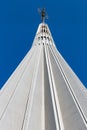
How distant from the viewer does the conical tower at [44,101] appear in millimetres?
6918

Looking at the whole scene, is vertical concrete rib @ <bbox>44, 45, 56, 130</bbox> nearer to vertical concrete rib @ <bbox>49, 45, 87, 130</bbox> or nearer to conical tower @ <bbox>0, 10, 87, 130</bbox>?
conical tower @ <bbox>0, 10, 87, 130</bbox>

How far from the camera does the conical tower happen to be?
692cm

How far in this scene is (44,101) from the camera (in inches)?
338

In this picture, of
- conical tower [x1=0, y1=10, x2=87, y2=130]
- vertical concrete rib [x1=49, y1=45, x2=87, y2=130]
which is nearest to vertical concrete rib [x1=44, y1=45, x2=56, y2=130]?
conical tower [x1=0, y1=10, x2=87, y2=130]

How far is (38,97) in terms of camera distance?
8773 millimetres

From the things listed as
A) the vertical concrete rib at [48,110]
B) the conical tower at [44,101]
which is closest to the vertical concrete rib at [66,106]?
the conical tower at [44,101]

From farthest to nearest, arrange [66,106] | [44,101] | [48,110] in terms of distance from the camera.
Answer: [44,101] → [66,106] → [48,110]

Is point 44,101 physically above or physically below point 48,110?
above

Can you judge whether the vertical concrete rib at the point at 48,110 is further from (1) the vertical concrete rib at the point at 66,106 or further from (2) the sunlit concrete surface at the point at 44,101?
(1) the vertical concrete rib at the point at 66,106

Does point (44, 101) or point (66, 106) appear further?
point (44, 101)

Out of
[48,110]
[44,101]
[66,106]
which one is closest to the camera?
[48,110]

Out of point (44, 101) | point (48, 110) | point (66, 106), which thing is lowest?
point (48, 110)

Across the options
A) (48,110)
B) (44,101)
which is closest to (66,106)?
(48,110)

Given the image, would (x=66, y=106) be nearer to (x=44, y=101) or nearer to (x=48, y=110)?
(x=48, y=110)
